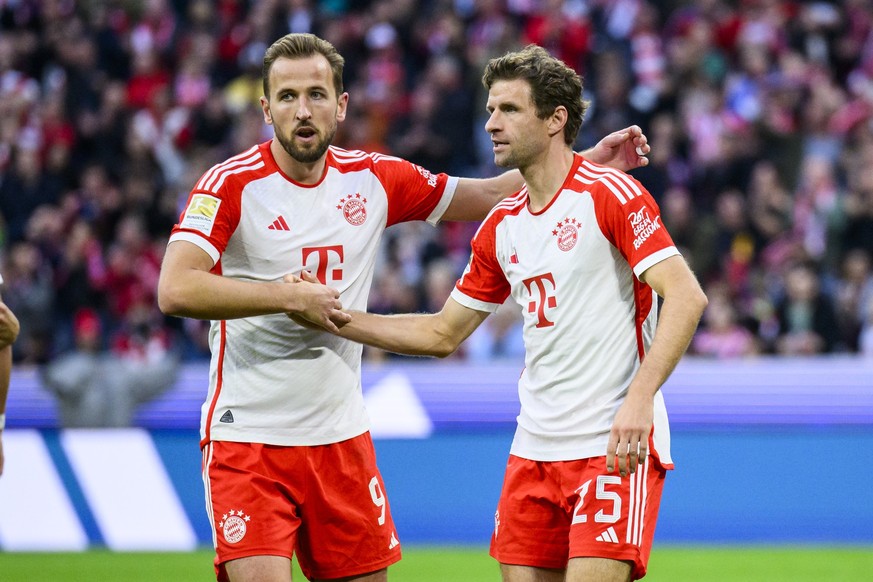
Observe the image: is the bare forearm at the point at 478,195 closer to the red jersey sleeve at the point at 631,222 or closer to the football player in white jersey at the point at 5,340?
the red jersey sleeve at the point at 631,222

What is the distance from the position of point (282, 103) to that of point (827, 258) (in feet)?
31.0

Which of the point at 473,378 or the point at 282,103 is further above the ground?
the point at 282,103

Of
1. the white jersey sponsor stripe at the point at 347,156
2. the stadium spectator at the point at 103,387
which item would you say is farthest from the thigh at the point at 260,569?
the stadium spectator at the point at 103,387

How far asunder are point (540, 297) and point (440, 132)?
407 inches

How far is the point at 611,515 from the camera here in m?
4.96

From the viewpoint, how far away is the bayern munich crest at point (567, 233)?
519 cm

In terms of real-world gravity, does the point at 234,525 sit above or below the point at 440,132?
below

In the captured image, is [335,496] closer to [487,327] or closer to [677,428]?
[677,428]

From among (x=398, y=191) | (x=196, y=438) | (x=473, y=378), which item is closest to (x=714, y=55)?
(x=473, y=378)

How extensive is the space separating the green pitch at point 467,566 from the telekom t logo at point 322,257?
4.27 metres

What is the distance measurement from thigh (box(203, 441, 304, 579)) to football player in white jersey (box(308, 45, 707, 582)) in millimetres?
622

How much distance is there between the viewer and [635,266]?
4.97m

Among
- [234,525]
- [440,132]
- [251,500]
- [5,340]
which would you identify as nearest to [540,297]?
[251,500]

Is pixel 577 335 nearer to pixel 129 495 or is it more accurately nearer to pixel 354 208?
pixel 354 208
